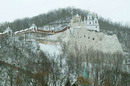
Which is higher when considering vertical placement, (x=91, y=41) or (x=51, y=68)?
(x=91, y=41)

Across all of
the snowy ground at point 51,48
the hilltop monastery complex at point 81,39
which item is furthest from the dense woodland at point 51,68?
the hilltop monastery complex at point 81,39

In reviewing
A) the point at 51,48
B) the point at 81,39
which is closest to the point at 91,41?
the point at 81,39

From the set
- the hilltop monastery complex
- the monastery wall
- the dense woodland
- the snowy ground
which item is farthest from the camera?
the monastery wall

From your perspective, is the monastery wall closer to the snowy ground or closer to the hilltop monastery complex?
the hilltop monastery complex

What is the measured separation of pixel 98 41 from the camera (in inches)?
Answer: 2835

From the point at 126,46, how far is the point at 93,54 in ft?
96.9

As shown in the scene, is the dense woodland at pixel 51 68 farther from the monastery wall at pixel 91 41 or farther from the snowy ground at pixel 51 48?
the monastery wall at pixel 91 41

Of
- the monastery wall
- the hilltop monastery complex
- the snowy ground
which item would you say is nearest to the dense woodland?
the snowy ground

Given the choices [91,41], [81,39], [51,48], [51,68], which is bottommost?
[51,68]

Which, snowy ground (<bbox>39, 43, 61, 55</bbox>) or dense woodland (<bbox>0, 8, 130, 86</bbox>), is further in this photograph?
snowy ground (<bbox>39, 43, 61, 55</bbox>)

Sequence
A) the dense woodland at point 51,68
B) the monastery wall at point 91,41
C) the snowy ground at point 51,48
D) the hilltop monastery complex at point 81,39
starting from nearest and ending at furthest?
1. the dense woodland at point 51,68
2. the snowy ground at point 51,48
3. the hilltop monastery complex at point 81,39
4. the monastery wall at point 91,41

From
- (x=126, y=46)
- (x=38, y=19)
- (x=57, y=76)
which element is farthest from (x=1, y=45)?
(x=38, y=19)

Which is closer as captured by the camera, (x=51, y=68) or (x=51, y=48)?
(x=51, y=68)

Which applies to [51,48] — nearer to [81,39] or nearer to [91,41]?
[81,39]
